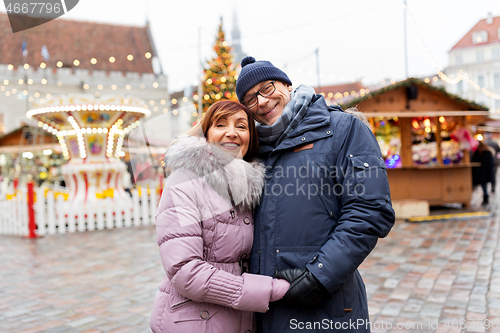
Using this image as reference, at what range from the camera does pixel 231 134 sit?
1792mm

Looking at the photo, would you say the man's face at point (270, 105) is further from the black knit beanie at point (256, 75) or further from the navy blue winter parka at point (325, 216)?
the navy blue winter parka at point (325, 216)

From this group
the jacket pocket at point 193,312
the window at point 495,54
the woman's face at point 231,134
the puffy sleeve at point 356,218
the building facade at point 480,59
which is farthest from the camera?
the window at point 495,54

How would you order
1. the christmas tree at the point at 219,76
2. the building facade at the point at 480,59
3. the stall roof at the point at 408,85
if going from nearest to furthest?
the stall roof at the point at 408,85 < the christmas tree at the point at 219,76 < the building facade at the point at 480,59

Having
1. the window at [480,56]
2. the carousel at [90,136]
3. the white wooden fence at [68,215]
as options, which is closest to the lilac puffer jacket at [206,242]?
the white wooden fence at [68,215]

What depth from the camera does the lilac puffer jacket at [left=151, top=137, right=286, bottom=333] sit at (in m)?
1.61

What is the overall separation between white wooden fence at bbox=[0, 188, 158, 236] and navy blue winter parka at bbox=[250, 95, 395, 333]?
820 cm

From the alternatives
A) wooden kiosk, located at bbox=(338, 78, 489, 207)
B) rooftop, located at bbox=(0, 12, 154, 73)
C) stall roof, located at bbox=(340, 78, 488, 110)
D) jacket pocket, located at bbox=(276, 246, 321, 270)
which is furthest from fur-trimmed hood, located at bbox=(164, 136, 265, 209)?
rooftop, located at bbox=(0, 12, 154, 73)

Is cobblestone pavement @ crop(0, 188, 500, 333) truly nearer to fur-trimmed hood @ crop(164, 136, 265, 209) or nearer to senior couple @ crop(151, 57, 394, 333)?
senior couple @ crop(151, 57, 394, 333)

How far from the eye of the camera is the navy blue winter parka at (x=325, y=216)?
1.60 metres

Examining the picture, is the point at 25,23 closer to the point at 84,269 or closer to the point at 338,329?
the point at 338,329

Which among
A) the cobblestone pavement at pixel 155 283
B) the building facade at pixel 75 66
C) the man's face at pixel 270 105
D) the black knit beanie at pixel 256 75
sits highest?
the building facade at pixel 75 66

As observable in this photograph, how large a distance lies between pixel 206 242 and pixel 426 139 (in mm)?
9067

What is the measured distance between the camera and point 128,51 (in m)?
33.6

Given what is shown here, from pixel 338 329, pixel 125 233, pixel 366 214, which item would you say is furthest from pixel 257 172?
pixel 125 233
